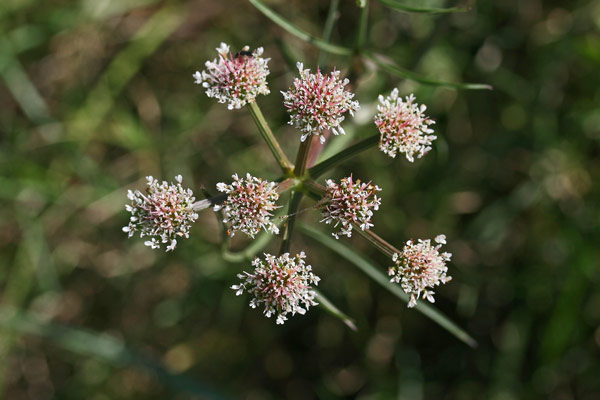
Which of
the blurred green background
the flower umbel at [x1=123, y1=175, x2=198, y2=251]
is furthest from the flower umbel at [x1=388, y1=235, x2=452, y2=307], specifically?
the blurred green background

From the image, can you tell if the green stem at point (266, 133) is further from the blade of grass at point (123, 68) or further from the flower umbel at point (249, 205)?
the blade of grass at point (123, 68)

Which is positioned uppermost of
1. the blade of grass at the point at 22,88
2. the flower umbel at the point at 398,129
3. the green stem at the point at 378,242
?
the flower umbel at the point at 398,129

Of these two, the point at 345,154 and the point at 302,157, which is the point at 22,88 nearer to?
the point at 302,157

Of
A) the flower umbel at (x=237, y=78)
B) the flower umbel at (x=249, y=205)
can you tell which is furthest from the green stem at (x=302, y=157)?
the flower umbel at (x=237, y=78)

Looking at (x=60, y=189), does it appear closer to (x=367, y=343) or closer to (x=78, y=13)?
(x=78, y=13)

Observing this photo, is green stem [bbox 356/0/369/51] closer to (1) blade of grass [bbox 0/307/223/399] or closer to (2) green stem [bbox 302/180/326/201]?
(2) green stem [bbox 302/180/326/201]

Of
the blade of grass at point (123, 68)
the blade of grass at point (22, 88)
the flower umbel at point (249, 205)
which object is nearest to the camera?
the flower umbel at point (249, 205)

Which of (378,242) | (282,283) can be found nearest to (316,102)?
(378,242)
